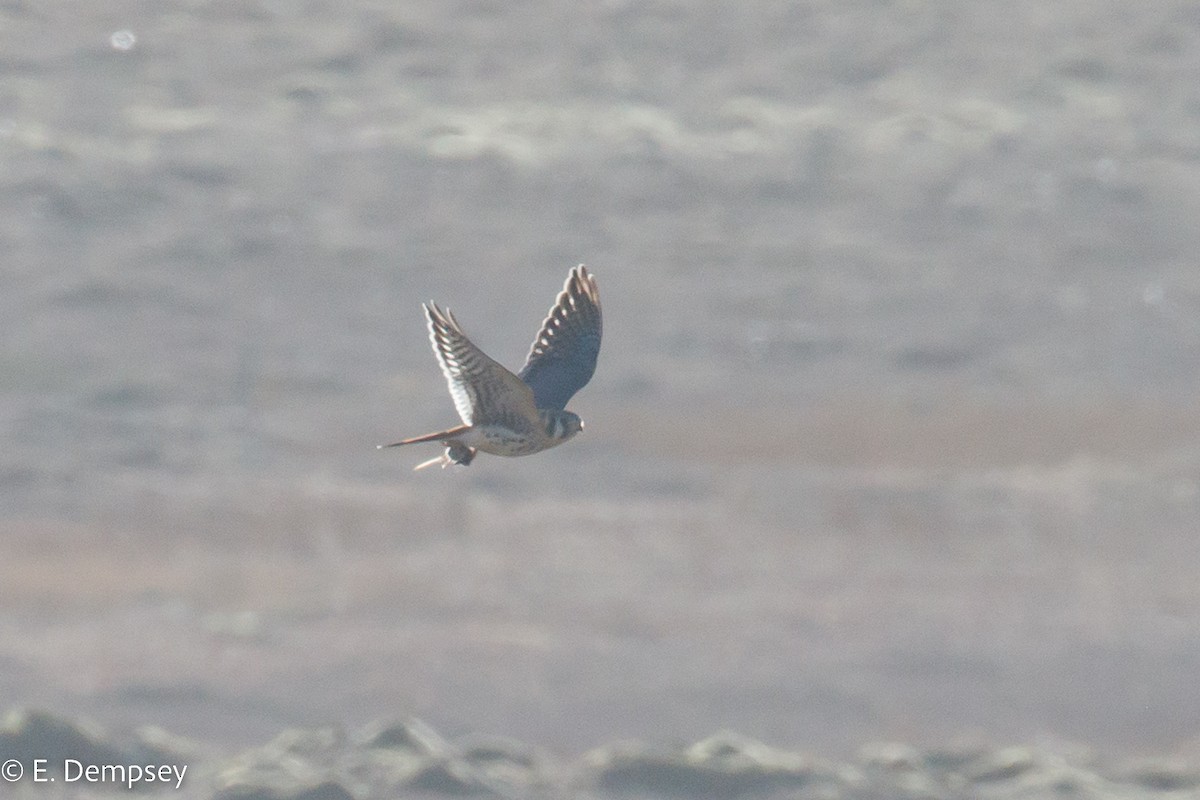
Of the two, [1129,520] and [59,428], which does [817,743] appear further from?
[59,428]

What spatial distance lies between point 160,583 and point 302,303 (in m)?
4.50

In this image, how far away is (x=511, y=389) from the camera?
9.15m

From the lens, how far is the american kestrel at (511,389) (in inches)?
359

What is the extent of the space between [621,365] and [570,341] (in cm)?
887

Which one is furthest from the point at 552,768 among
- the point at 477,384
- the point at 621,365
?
the point at 621,365

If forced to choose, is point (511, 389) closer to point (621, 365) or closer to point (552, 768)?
point (552, 768)

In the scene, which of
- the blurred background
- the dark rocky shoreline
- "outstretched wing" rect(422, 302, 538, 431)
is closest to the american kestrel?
"outstretched wing" rect(422, 302, 538, 431)

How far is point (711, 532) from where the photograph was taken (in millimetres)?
17469

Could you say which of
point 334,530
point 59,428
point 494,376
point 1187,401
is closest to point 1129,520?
point 1187,401

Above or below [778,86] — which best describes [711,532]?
below

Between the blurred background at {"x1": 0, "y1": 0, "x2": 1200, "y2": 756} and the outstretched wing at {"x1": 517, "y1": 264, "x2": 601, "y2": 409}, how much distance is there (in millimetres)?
4619

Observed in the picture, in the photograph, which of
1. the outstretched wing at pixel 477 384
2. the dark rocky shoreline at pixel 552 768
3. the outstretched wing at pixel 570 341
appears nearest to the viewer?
the outstretched wing at pixel 477 384

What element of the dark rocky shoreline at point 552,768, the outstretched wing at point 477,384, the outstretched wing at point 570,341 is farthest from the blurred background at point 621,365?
the outstretched wing at point 477,384

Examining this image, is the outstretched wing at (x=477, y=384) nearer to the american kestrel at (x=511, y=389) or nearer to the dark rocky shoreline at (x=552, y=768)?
the american kestrel at (x=511, y=389)
